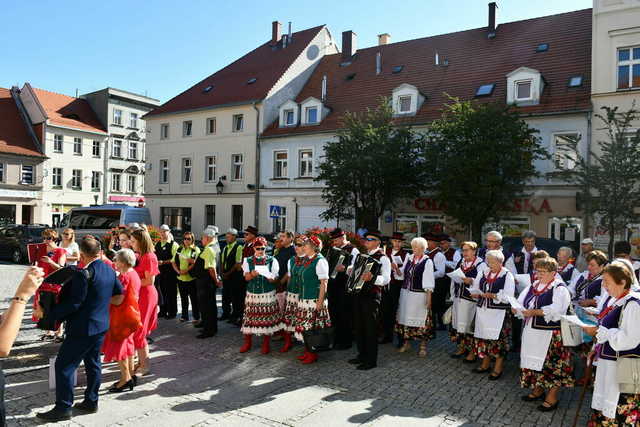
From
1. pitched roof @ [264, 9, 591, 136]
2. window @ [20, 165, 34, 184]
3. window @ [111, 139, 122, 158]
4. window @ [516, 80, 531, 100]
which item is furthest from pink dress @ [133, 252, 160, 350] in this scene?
window @ [111, 139, 122, 158]

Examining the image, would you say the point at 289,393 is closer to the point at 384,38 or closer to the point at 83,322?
the point at 83,322

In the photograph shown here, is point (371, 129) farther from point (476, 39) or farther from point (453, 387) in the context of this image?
point (453, 387)

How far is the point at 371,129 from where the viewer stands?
21328 millimetres

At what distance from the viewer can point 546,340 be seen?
5.43 m

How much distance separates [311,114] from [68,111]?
2576cm

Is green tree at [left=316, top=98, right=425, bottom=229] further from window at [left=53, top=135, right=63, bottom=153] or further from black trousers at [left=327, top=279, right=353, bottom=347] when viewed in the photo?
window at [left=53, top=135, right=63, bottom=153]

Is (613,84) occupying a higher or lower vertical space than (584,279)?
higher

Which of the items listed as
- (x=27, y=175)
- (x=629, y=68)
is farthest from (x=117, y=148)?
(x=629, y=68)

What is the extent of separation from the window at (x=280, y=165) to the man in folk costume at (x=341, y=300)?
66.7 ft

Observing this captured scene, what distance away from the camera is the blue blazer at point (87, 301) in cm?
470

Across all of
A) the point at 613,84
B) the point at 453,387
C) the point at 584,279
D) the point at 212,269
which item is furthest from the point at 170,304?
the point at 613,84

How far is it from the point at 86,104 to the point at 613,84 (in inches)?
1649

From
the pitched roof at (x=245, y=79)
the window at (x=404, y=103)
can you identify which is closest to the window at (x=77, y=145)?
the pitched roof at (x=245, y=79)

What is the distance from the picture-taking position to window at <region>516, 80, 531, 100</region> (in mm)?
21519
